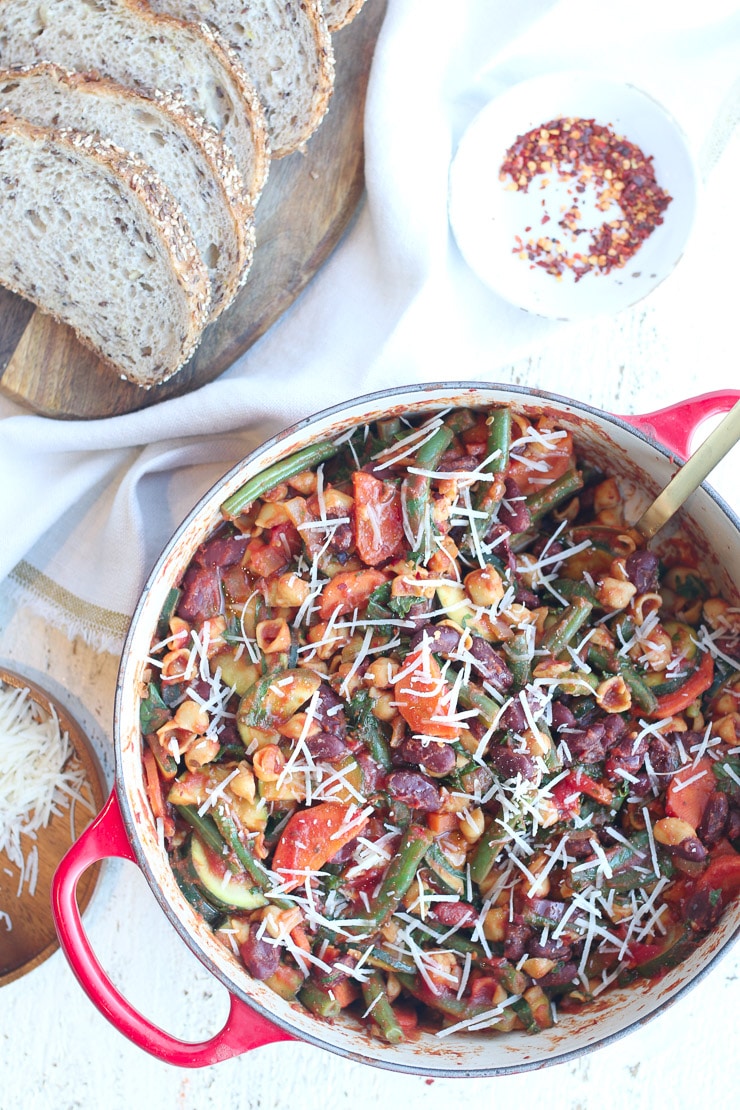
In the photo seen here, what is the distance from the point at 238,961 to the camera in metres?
2.80

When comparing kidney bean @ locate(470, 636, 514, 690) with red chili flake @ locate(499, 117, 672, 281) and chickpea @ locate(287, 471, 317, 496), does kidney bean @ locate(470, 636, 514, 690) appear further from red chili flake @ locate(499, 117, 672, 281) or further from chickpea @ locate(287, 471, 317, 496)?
red chili flake @ locate(499, 117, 672, 281)

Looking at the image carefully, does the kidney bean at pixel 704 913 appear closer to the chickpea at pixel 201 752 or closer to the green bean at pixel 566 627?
the green bean at pixel 566 627

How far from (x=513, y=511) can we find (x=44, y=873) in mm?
2044

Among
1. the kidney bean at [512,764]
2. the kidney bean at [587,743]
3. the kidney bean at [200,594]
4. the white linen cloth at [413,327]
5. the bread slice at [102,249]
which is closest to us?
the kidney bean at [512,764]

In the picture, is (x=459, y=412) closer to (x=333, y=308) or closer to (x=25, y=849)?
(x=333, y=308)

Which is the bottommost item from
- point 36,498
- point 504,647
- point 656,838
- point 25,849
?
point 25,849

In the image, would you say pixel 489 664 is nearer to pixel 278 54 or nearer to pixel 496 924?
pixel 496 924

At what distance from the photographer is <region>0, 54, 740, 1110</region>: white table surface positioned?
3354 mm

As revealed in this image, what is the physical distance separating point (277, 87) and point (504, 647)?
6.80 ft

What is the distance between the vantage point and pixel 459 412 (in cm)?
288

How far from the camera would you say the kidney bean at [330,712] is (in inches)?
107

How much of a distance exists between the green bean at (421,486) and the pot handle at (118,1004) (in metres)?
1.14

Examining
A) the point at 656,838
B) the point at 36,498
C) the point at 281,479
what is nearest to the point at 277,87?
the point at 281,479

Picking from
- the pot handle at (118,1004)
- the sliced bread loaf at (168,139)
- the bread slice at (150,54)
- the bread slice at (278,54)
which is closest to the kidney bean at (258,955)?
the pot handle at (118,1004)
